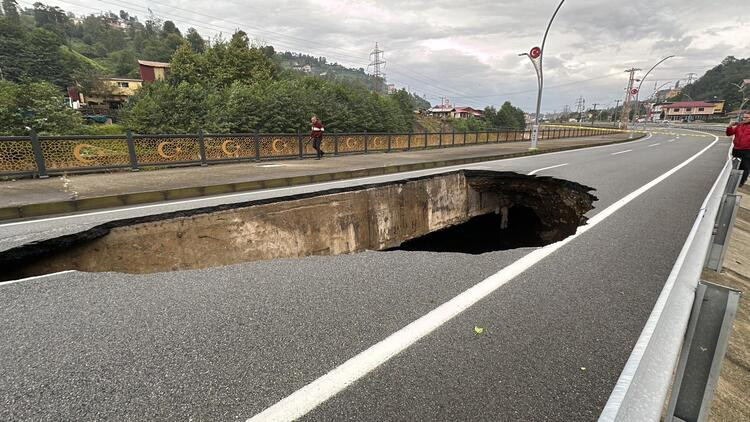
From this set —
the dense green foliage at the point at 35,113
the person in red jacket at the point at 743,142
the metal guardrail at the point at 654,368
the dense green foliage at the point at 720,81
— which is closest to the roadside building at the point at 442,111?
the dense green foliage at the point at 720,81

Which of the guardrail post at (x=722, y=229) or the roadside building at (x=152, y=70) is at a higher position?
the roadside building at (x=152, y=70)

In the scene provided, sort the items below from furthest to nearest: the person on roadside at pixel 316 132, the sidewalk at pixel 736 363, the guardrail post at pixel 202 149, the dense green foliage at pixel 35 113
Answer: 1. the dense green foliage at pixel 35 113
2. the person on roadside at pixel 316 132
3. the guardrail post at pixel 202 149
4. the sidewalk at pixel 736 363

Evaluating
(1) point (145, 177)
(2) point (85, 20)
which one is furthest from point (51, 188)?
(2) point (85, 20)

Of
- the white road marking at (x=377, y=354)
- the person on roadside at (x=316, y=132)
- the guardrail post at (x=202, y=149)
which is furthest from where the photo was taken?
the person on roadside at (x=316, y=132)

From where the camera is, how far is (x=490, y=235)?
14.0m

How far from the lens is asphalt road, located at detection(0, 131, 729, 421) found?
169 centimetres

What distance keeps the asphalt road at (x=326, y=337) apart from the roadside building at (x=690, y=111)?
12150cm

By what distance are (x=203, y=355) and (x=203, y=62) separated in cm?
5285

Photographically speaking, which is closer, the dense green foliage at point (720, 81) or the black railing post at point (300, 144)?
the black railing post at point (300, 144)

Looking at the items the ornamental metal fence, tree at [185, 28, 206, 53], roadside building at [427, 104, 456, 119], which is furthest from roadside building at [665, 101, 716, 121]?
tree at [185, 28, 206, 53]

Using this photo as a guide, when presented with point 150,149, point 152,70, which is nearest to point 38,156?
point 150,149

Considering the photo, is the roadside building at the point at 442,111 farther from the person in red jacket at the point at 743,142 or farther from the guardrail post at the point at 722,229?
the guardrail post at the point at 722,229

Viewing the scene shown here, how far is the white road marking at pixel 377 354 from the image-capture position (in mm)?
1640

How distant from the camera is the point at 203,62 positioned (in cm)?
4541
